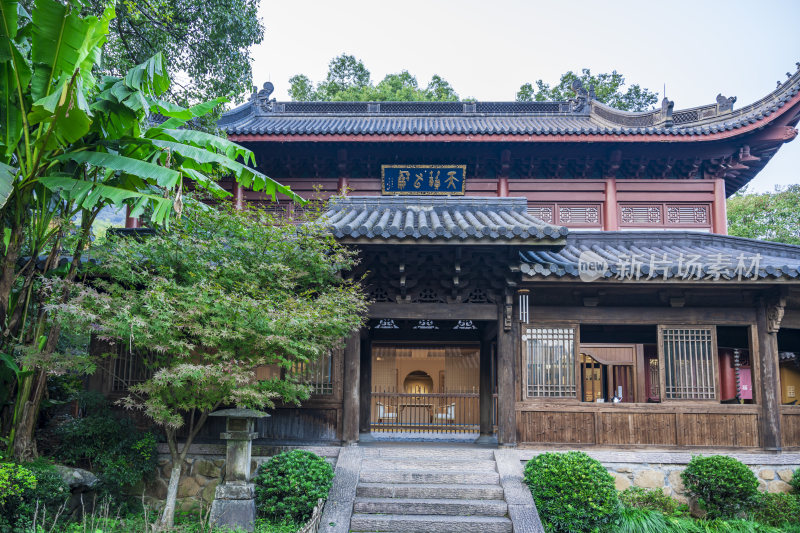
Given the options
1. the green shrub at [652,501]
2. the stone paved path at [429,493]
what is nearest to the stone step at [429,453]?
the stone paved path at [429,493]

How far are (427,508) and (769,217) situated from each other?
21.2m

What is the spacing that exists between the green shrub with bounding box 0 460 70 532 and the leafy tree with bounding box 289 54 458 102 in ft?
68.6

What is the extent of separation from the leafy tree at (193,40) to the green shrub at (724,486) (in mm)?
8851

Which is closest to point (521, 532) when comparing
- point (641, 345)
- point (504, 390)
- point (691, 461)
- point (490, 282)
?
point (504, 390)

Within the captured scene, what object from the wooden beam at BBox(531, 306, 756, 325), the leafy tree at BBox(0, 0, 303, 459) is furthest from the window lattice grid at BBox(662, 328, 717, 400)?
the leafy tree at BBox(0, 0, 303, 459)

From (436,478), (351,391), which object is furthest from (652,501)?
(351,391)

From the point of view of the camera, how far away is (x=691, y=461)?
8.27m

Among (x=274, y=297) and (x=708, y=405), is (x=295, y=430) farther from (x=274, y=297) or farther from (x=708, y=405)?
(x=708, y=405)

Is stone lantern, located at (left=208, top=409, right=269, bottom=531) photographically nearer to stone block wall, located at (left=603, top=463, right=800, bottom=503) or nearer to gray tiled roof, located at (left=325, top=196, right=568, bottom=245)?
gray tiled roof, located at (left=325, top=196, right=568, bottom=245)

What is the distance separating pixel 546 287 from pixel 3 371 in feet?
24.1

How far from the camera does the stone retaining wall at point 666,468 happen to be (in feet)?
28.1

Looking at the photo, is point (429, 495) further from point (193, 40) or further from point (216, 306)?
point (193, 40)

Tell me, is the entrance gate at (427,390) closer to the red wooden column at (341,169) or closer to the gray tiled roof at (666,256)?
the gray tiled roof at (666,256)

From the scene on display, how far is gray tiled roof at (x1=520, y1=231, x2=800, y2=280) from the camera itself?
830 centimetres
